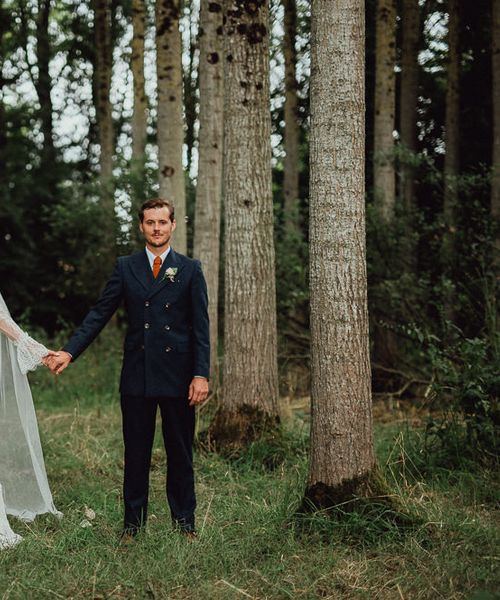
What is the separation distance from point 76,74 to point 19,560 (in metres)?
22.9

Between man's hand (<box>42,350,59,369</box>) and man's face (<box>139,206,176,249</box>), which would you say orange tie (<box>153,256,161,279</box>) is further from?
man's hand (<box>42,350,59,369</box>)

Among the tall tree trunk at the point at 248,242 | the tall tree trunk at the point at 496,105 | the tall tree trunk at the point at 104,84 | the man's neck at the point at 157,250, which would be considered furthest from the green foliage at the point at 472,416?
the tall tree trunk at the point at 104,84

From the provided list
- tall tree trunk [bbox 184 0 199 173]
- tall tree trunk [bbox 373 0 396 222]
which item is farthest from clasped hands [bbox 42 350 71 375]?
tall tree trunk [bbox 184 0 199 173]

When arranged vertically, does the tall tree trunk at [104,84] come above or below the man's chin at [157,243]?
above

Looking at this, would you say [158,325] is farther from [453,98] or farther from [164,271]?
[453,98]

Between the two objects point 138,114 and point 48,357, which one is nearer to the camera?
point 48,357

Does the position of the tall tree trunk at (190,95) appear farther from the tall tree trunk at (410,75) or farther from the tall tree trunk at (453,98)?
the tall tree trunk at (453,98)

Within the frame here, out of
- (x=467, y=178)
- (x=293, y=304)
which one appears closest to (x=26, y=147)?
(x=293, y=304)

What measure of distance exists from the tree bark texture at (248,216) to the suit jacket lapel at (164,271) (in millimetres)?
2118

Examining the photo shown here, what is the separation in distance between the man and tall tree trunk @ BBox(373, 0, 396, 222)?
24.2 ft

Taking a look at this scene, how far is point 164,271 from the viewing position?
16.4 ft

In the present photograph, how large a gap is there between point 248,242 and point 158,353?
2479mm

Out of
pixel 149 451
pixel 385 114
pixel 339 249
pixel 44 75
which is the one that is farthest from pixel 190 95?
pixel 149 451

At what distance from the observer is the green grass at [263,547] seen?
416cm
